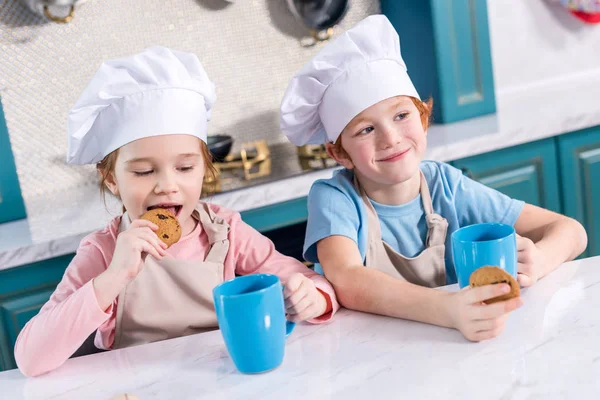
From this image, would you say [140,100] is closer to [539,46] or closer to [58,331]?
[58,331]

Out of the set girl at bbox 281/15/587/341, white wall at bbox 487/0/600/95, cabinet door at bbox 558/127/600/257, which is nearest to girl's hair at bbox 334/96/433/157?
girl at bbox 281/15/587/341

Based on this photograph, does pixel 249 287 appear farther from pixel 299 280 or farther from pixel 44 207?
pixel 44 207

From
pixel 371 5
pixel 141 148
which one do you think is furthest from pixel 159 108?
pixel 371 5

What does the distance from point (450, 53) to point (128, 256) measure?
1.66m

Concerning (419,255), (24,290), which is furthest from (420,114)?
(24,290)

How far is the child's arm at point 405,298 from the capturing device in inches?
34.6

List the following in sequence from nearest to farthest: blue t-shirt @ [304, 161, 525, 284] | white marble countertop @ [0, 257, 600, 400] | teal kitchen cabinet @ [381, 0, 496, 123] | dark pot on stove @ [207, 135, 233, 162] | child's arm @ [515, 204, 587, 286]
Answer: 1. white marble countertop @ [0, 257, 600, 400]
2. child's arm @ [515, 204, 587, 286]
3. blue t-shirt @ [304, 161, 525, 284]
4. dark pot on stove @ [207, 135, 233, 162]
5. teal kitchen cabinet @ [381, 0, 496, 123]

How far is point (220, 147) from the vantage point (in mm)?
2188

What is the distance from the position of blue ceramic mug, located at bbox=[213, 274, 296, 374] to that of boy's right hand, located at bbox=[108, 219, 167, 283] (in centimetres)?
18

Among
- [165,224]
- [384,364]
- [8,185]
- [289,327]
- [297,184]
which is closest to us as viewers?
[384,364]

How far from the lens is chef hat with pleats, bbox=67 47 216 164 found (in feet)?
3.75

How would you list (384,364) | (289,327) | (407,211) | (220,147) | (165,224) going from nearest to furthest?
(384,364) → (289,327) → (165,224) → (407,211) → (220,147)

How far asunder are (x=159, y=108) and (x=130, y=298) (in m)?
0.34

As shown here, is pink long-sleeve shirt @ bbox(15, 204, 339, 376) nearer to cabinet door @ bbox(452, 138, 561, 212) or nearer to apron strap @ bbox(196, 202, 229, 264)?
apron strap @ bbox(196, 202, 229, 264)
